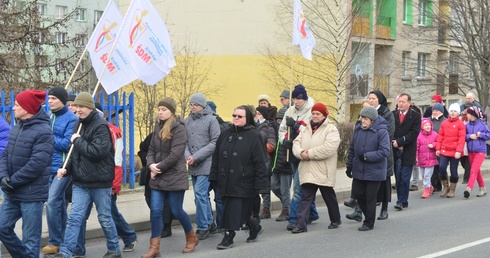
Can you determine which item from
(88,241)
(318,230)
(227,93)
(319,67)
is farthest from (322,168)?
(227,93)

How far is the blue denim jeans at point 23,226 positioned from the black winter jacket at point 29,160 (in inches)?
3.4

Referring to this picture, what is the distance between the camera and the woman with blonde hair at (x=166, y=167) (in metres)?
9.17

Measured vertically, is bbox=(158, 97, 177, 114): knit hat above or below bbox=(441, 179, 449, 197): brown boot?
above

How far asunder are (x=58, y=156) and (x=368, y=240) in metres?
3.90

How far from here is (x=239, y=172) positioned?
9.62 metres

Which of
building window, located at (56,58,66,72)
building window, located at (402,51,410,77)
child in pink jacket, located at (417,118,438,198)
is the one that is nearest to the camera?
child in pink jacket, located at (417,118,438,198)

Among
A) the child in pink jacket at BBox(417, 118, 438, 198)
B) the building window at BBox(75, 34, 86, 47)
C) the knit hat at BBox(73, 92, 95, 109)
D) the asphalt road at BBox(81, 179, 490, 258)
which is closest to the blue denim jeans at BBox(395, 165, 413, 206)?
the asphalt road at BBox(81, 179, 490, 258)

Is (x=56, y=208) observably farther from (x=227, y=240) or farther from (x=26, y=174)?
(x=227, y=240)

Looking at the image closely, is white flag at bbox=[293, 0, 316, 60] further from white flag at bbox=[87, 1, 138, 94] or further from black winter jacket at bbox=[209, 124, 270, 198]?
black winter jacket at bbox=[209, 124, 270, 198]

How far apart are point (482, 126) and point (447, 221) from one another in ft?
A: 11.4

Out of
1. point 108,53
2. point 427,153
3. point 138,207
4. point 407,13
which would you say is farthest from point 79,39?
point 407,13

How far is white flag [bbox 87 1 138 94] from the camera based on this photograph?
10.3 meters

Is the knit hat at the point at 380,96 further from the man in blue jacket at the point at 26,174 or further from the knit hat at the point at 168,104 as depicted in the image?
the man in blue jacket at the point at 26,174

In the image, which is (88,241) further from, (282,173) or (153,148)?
(282,173)
